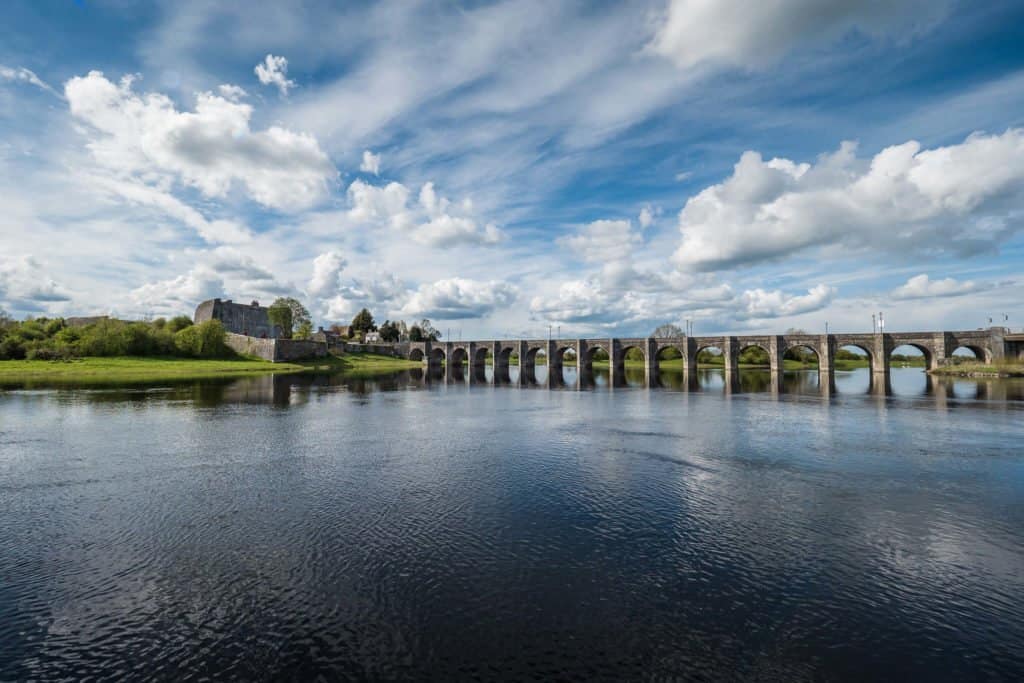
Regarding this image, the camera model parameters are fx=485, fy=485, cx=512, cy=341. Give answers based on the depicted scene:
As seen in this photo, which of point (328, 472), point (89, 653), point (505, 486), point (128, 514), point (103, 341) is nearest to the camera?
point (89, 653)

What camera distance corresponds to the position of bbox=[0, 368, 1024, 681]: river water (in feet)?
28.1

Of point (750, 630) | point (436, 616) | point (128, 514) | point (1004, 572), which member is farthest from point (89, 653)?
point (1004, 572)

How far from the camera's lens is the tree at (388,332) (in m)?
175

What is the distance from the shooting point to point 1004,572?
11695 mm

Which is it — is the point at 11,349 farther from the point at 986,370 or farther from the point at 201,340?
the point at 986,370

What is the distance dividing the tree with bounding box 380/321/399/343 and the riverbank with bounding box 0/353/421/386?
5703 centimetres

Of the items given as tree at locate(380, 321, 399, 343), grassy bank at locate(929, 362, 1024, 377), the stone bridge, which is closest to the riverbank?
the stone bridge

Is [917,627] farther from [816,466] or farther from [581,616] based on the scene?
[816,466]

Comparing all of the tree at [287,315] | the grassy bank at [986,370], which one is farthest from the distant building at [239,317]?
the grassy bank at [986,370]

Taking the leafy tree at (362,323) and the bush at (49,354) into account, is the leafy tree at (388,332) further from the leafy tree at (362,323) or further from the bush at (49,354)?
the bush at (49,354)

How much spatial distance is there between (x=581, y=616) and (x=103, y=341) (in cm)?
12023

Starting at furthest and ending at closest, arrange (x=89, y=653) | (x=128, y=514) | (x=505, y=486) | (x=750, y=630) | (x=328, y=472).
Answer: (x=328, y=472), (x=505, y=486), (x=128, y=514), (x=750, y=630), (x=89, y=653)

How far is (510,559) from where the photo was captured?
484 inches

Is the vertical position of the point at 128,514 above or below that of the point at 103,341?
below
